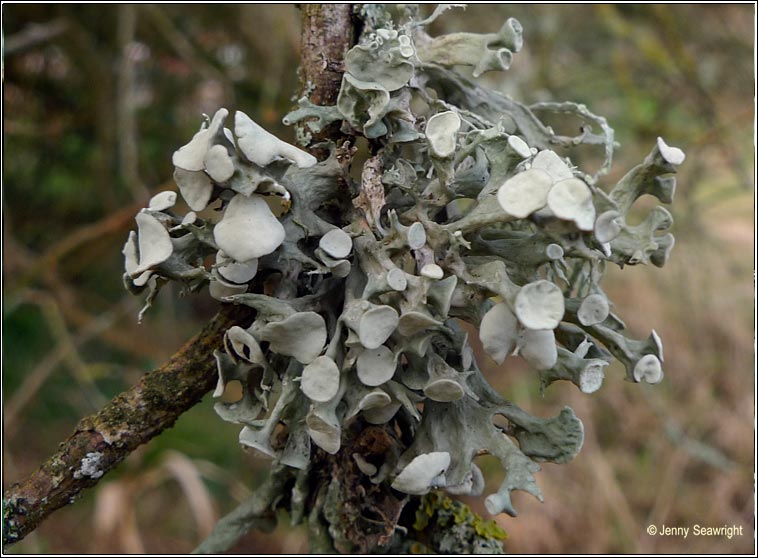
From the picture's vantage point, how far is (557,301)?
465 mm

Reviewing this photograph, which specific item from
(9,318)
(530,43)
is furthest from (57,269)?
(530,43)

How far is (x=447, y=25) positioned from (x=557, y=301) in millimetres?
1166

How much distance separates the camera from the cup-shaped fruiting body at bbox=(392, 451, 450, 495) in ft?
1.69

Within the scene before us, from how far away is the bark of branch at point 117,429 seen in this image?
0.63m

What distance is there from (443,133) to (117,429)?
40 cm

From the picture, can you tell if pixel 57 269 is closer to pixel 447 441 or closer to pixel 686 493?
pixel 447 441

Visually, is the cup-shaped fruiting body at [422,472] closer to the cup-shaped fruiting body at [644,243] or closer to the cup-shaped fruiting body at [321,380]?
the cup-shaped fruiting body at [321,380]

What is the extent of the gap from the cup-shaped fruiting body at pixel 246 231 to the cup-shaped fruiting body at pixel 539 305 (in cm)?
18

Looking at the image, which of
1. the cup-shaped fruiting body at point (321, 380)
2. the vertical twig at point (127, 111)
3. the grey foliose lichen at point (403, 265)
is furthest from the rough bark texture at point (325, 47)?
the vertical twig at point (127, 111)

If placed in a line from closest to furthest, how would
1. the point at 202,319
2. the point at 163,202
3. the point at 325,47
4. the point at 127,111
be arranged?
the point at 163,202 < the point at 325,47 < the point at 127,111 < the point at 202,319

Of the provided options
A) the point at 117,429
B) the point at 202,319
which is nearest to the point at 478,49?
the point at 117,429

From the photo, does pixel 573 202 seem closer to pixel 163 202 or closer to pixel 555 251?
pixel 555 251

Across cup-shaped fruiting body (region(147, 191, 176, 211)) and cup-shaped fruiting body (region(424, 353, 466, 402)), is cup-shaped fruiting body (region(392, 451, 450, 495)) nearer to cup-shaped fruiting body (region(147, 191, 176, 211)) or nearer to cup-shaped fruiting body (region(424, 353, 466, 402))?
cup-shaped fruiting body (region(424, 353, 466, 402))

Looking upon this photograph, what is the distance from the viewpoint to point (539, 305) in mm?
463
